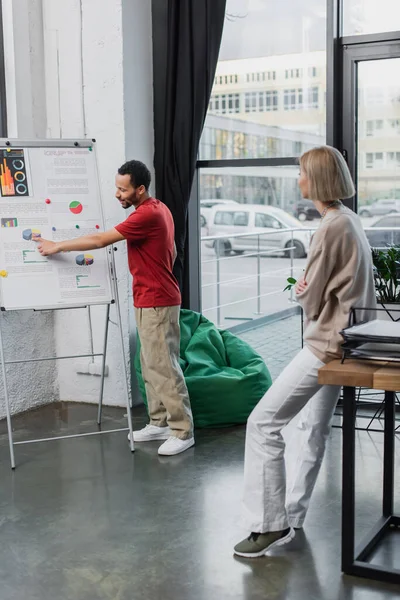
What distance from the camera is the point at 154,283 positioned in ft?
13.6

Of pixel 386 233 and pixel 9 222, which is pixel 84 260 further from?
pixel 386 233

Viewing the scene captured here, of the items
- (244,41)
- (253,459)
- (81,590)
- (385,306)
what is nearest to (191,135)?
(244,41)

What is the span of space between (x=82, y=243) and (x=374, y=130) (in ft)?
6.15

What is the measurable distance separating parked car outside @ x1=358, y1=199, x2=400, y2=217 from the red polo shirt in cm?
132

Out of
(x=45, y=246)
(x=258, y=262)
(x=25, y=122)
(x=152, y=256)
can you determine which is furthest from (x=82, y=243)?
(x=258, y=262)

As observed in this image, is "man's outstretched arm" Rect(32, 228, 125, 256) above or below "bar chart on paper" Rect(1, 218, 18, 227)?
below

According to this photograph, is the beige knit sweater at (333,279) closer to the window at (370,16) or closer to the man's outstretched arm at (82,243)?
the man's outstretched arm at (82,243)

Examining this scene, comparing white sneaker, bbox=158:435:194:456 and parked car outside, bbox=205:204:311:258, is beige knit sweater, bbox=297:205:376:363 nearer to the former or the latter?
white sneaker, bbox=158:435:194:456

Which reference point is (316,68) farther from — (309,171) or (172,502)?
(172,502)

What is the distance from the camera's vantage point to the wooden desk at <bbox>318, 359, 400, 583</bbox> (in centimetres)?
248

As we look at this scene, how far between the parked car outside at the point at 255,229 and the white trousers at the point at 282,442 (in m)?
2.91

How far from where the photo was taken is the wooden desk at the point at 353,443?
2.48 metres

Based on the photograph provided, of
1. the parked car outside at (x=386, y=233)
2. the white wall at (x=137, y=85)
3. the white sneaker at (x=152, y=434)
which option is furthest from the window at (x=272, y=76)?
the white sneaker at (x=152, y=434)

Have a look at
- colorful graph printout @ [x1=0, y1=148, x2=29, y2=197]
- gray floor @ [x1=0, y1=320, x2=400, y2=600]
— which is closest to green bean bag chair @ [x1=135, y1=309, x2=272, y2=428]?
gray floor @ [x1=0, y1=320, x2=400, y2=600]
